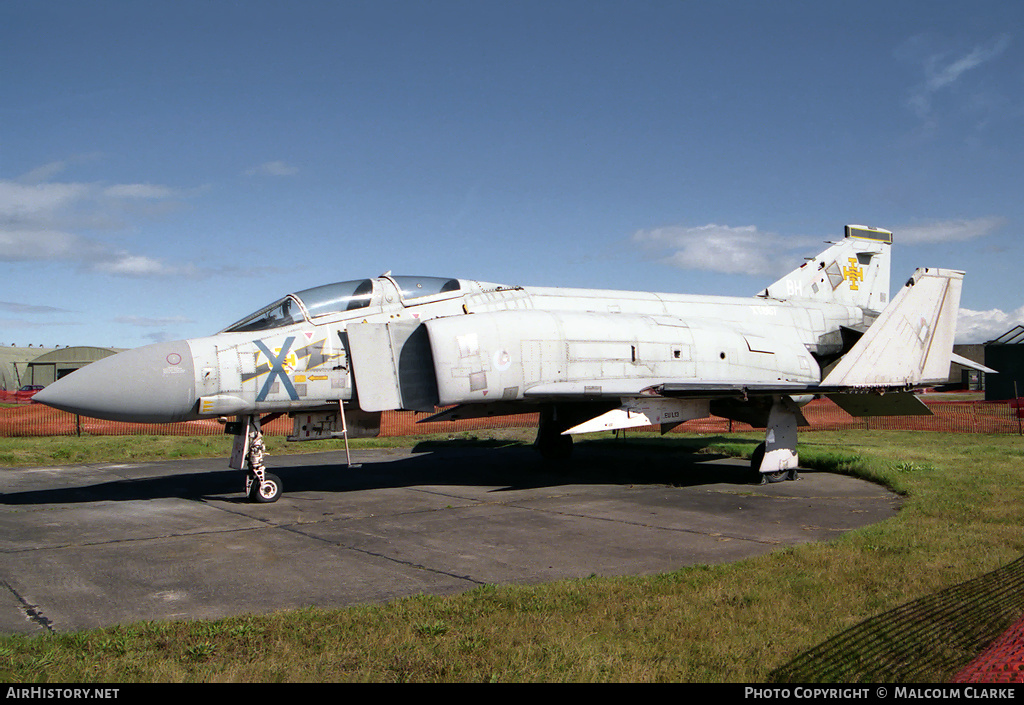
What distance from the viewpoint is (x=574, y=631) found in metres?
4.78

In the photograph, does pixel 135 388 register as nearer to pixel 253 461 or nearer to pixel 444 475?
pixel 253 461

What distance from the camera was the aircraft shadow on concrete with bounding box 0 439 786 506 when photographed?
38.5 ft

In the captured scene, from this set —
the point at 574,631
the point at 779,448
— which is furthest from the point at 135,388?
the point at 779,448

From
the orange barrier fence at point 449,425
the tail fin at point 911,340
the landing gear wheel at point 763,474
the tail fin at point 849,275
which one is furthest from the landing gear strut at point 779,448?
the orange barrier fence at point 449,425

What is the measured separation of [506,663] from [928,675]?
2319 millimetres

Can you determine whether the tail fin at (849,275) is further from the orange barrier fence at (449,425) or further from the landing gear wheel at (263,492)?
the landing gear wheel at (263,492)

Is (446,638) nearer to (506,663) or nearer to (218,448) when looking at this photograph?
(506,663)

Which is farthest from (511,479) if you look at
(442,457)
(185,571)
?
(185,571)

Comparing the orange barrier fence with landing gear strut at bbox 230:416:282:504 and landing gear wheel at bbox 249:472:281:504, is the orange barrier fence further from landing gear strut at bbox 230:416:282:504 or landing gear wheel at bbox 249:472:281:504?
landing gear wheel at bbox 249:472:281:504

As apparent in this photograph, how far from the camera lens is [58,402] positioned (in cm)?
912

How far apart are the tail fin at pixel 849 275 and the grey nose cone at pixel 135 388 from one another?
1211 cm

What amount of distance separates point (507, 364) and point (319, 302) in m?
3.00

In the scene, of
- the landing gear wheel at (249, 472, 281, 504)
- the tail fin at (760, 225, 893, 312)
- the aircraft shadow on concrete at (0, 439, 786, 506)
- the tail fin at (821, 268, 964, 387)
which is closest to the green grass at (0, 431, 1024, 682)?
the tail fin at (821, 268, 964, 387)

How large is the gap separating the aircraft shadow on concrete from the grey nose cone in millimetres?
2062
